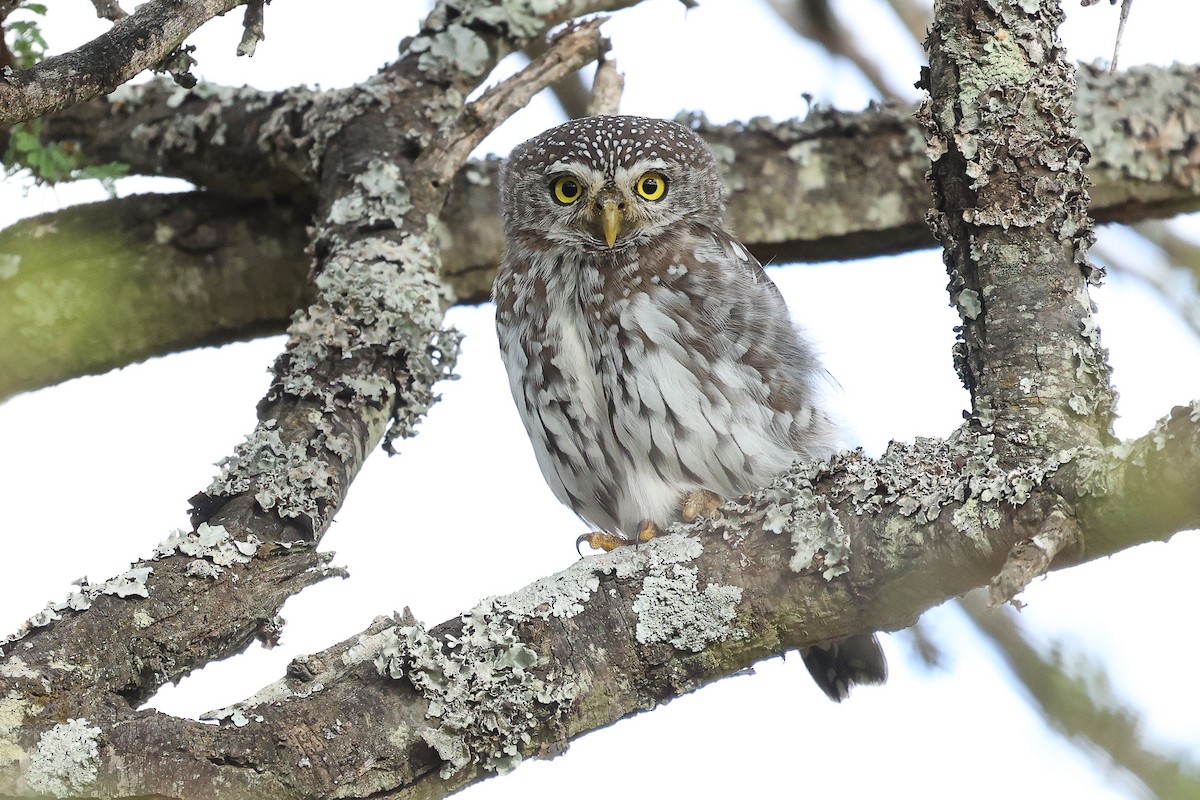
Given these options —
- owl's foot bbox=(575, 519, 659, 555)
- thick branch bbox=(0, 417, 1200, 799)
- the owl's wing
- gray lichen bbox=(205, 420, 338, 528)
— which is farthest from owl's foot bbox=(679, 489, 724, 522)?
gray lichen bbox=(205, 420, 338, 528)

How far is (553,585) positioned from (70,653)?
1.04 m

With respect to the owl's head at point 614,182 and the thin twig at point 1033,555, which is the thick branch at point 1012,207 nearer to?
the thin twig at point 1033,555

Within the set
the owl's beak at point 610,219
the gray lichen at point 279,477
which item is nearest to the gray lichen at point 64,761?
the gray lichen at point 279,477

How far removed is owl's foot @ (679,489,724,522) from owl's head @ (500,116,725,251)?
0.93m

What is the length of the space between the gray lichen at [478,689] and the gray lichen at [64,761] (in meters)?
0.57

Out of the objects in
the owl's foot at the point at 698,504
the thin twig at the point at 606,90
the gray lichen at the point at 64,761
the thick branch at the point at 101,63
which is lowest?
the gray lichen at the point at 64,761

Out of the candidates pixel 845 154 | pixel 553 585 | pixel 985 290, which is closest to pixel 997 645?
pixel 985 290

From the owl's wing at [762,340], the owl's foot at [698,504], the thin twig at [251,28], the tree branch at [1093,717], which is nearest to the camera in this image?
the tree branch at [1093,717]

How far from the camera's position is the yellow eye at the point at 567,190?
4.41 m

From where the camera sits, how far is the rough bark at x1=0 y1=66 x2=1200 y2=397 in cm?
466

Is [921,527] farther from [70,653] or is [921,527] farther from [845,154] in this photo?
[845,154]

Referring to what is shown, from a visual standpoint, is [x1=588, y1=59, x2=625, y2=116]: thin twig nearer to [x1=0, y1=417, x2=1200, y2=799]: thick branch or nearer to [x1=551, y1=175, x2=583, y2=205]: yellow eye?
[x1=551, y1=175, x2=583, y2=205]: yellow eye

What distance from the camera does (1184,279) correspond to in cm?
373

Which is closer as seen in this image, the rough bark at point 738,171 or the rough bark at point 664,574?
the rough bark at point 664,574
